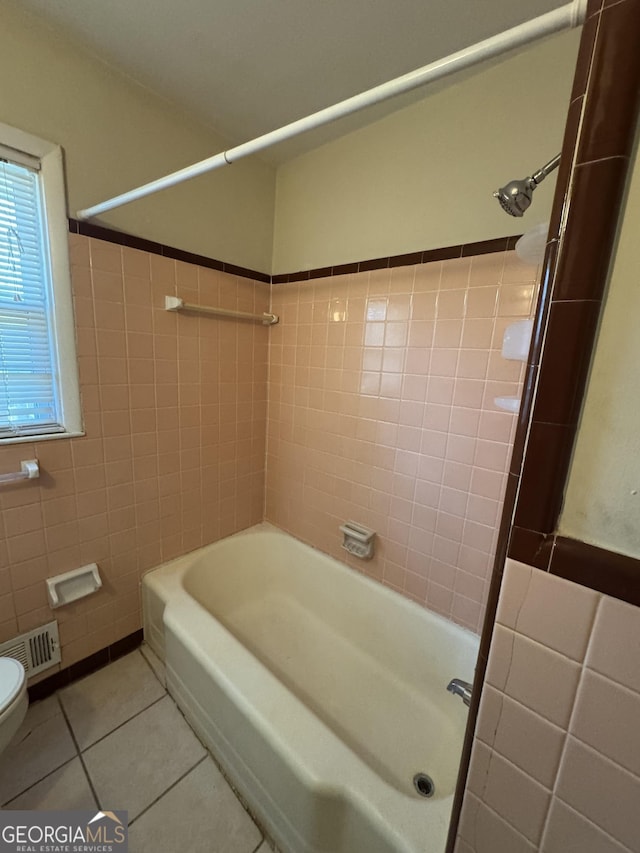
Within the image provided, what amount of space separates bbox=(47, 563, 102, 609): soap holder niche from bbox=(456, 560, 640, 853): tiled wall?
144 cm

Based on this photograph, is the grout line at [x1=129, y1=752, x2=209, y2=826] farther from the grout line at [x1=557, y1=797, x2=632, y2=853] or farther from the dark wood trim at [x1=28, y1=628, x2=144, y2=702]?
the grout line at [x1=557, y1=797, x2=632, y2=853]

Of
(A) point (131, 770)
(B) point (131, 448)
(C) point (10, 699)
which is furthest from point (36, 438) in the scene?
(A) point (131, 770)

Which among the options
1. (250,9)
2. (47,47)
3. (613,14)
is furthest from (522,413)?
(47,47)

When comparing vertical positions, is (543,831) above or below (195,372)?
below

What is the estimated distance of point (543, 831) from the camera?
51 cm

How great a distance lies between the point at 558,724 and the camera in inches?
18.9

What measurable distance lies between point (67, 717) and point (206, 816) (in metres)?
0.67

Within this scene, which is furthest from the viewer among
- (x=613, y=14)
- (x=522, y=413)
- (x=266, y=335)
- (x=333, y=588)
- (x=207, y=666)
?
(x=266, y=335)

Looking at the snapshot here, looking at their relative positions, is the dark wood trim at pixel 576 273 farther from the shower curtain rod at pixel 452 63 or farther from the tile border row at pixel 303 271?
the tile border row at pixel 303 271

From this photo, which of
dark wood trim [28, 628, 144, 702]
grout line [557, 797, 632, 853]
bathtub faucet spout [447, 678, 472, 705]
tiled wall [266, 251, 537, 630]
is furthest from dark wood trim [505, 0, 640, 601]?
dark wood trim [28, 628, 144, 702]

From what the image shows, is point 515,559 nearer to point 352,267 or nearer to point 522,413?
point 522,413

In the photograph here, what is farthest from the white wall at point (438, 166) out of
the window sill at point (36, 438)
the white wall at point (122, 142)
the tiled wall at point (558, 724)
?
the window sill at point (36, 438)

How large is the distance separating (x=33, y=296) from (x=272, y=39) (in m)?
1.13

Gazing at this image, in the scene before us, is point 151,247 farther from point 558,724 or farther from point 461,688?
point 461,688
